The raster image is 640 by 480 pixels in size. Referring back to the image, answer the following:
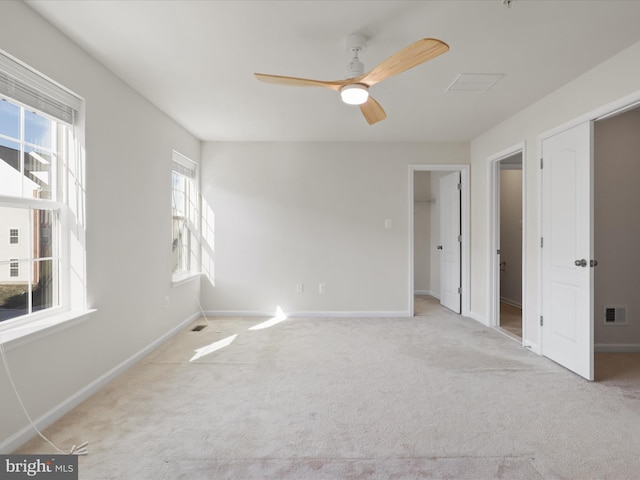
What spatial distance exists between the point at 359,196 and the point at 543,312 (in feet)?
8.32

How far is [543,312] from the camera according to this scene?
10.3 ft

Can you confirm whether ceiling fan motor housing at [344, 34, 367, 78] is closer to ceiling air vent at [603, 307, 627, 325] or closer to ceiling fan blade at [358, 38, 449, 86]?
ceiling fan blade at [358, 38, 449, 86]

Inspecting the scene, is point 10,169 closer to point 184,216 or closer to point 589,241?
point 184,216

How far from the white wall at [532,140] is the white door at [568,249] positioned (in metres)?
0.14

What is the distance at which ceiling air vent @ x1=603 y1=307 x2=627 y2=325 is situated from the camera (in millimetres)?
3275

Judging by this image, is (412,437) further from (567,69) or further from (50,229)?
(567,69)

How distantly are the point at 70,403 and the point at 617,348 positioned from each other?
4.74 metres

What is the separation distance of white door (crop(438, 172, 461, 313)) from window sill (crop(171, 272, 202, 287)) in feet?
12.0

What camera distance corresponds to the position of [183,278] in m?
4.05

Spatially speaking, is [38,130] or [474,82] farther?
[474,82]

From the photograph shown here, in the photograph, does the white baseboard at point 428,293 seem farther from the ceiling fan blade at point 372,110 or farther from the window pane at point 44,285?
the window pane at point 44,285

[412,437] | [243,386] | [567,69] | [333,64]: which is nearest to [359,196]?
[333,64]

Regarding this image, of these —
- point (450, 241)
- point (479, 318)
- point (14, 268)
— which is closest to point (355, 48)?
point (14, 268)

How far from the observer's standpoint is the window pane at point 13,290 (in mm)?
1888
